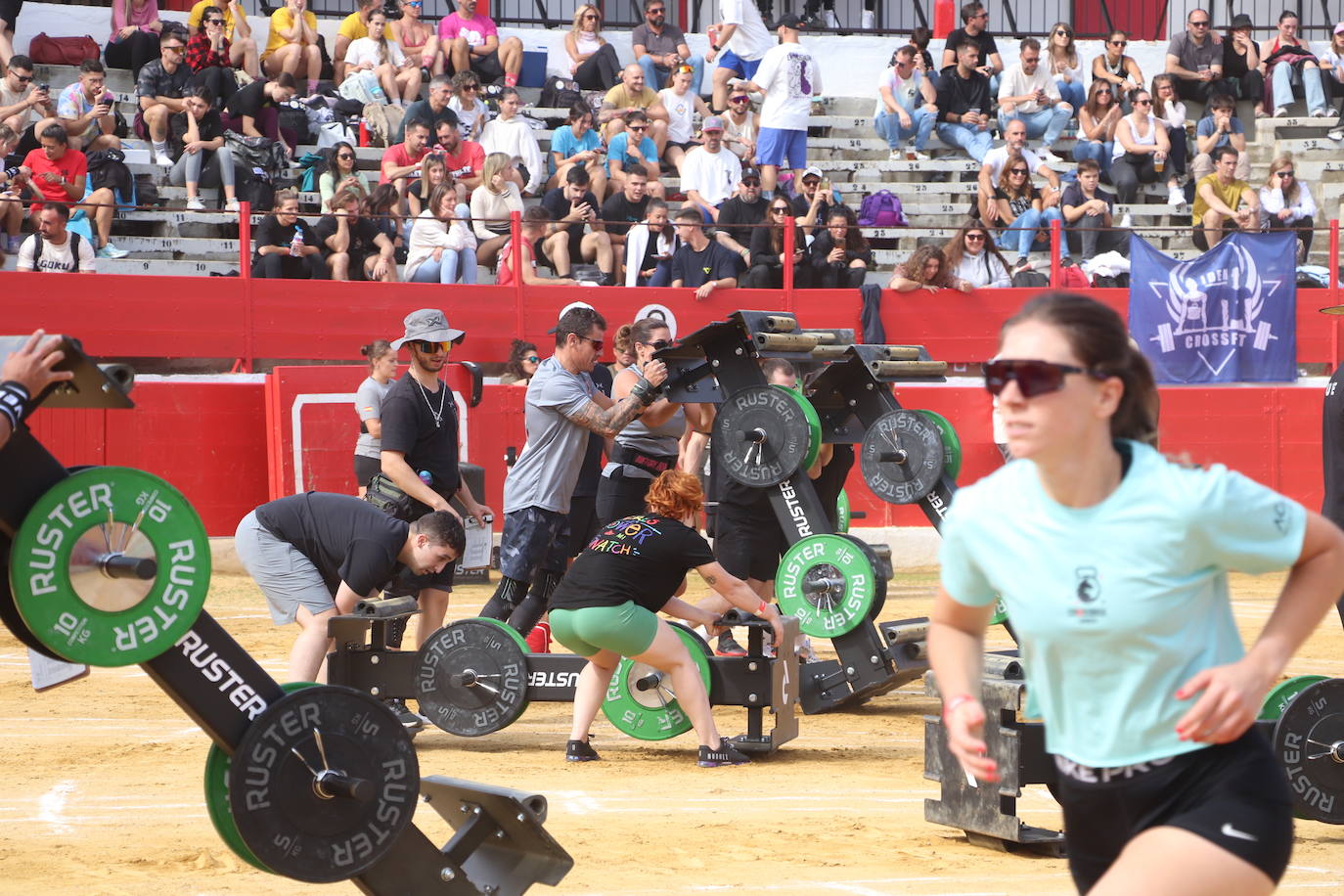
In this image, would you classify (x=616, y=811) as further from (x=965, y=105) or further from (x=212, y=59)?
(x=965, y=105)

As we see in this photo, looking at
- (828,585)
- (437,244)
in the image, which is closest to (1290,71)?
(437,244)

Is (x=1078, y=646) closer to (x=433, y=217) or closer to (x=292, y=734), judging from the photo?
(x=292, y=734)

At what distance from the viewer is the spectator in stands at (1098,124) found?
67.2 feet

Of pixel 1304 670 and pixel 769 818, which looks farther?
pixel 1304 670

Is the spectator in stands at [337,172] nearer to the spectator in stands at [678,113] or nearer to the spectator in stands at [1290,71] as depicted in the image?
the spectator in stands at [678,113]

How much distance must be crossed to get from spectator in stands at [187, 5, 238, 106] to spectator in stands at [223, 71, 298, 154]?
0.52ft

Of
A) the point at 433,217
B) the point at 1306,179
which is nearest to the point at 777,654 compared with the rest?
the point at 433,217

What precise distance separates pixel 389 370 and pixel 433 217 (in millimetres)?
4047

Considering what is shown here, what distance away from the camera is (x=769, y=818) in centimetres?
659

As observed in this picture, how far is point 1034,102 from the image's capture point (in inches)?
822

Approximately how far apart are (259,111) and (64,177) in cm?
247

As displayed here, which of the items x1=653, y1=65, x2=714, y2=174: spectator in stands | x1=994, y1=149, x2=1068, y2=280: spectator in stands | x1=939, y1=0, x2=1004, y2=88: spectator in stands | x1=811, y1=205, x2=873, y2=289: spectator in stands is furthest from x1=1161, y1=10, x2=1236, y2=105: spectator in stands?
x1=811, y1=205, x2=873, y2=289: spectator in stands

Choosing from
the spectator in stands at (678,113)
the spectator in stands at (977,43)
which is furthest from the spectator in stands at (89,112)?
the spectator in stands at (977,43)

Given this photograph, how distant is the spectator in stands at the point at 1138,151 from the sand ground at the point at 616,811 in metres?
12.1
